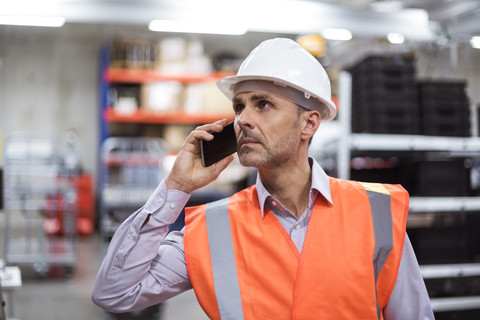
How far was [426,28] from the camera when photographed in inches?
287

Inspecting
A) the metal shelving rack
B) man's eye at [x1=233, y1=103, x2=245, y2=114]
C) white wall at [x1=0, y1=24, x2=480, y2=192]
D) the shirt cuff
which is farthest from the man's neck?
white wall at [x1=0, y1=24, x2=480, y2=192]

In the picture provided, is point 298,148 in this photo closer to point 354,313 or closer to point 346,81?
point 354,313

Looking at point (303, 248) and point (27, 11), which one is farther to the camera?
point (27, 11)

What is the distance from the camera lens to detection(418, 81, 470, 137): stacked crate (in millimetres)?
4281

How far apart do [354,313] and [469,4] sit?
8334 millimetres

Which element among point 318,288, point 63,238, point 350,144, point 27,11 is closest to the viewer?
point 318,288

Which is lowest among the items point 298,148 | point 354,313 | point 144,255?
→ point 354,313

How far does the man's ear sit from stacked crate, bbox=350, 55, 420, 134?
7.66 ft

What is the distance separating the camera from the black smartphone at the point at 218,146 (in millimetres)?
1882

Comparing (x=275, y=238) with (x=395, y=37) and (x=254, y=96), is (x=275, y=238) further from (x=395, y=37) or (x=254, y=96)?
(x=395, y=37)

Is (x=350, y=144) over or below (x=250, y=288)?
over

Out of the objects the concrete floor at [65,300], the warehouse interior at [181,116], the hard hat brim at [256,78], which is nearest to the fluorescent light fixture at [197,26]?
the warehouse interior at [181,116]

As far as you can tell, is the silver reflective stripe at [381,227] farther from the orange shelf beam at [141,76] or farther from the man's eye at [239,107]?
the orange shelf beam at [141,76]

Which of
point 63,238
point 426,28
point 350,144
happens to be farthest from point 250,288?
point 63,238
